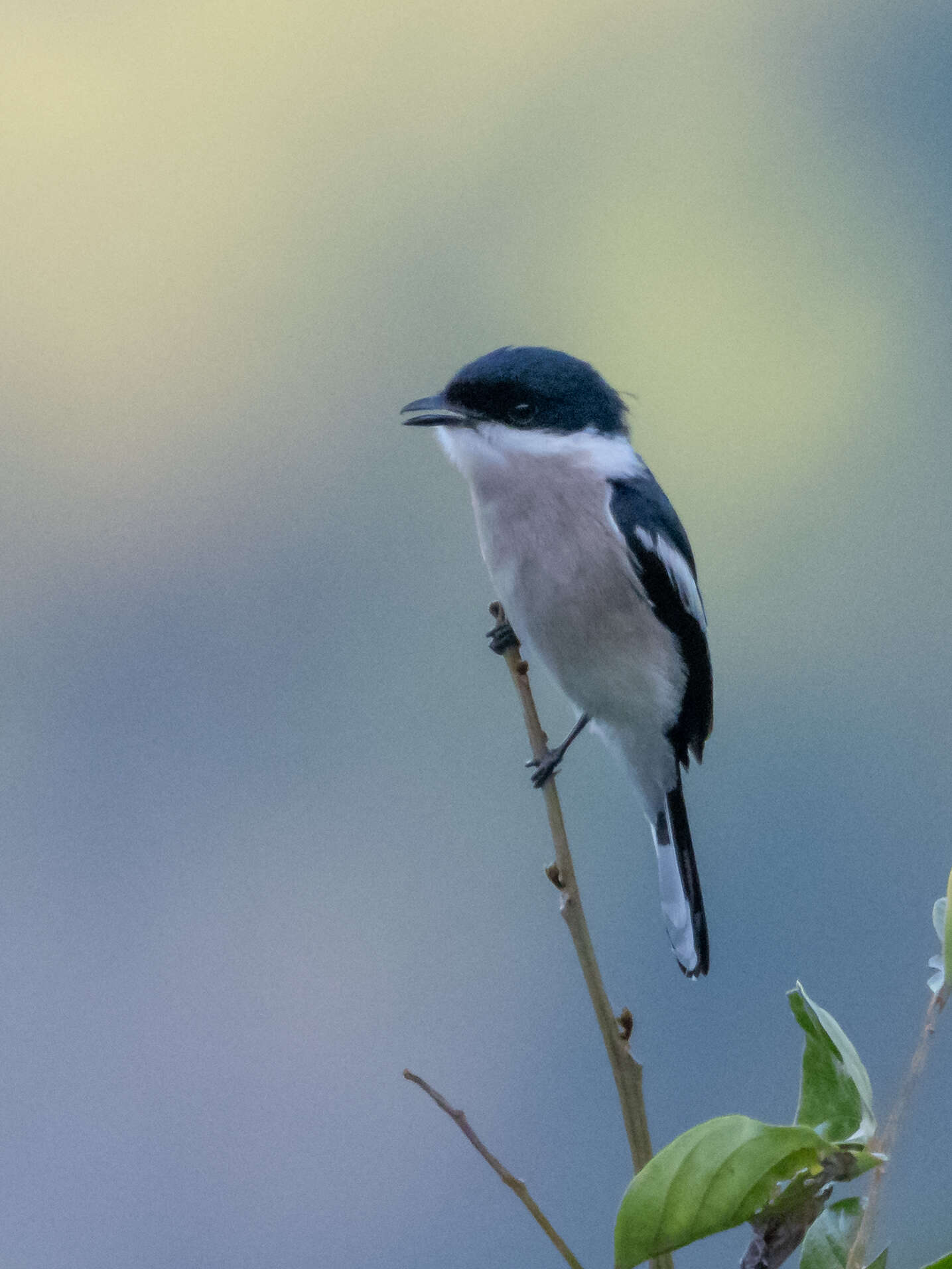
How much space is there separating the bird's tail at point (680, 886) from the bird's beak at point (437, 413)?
364 millimetres

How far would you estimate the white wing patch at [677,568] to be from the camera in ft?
3.52

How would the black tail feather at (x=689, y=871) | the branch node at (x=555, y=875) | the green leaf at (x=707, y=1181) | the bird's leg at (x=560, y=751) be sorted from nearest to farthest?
the green leaf at (x=707, y=1181)
the branch node at (x=555, y=875)
the bird's leg at (x=560, y=751)
the black tail feather at (x=689, y=871)

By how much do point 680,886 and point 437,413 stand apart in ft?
1.38

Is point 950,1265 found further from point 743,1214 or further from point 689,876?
point 689,876

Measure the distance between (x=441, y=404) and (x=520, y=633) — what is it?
0.18 metres

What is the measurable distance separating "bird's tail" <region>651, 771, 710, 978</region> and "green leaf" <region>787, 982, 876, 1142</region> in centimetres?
58

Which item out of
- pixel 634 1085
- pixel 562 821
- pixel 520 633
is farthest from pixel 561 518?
pixel 634 1085

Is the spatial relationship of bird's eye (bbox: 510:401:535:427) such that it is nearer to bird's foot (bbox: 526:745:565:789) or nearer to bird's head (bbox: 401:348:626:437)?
bird's head (bbox: 401:348:626:437)

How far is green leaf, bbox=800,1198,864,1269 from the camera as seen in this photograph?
35cm

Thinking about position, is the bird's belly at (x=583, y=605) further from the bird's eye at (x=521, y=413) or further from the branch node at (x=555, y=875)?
the branch node at (x=555, y=875)

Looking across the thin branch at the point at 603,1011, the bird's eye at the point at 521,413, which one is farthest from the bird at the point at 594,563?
the thin branch at the point at 603,1011

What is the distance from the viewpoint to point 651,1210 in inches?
13.0

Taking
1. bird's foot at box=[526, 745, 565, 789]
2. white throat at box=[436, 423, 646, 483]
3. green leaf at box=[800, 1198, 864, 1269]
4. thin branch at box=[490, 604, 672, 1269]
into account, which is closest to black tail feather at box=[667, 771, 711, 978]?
bird's foot at box=[526, 745, 565, 789]

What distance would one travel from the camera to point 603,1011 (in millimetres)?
395
